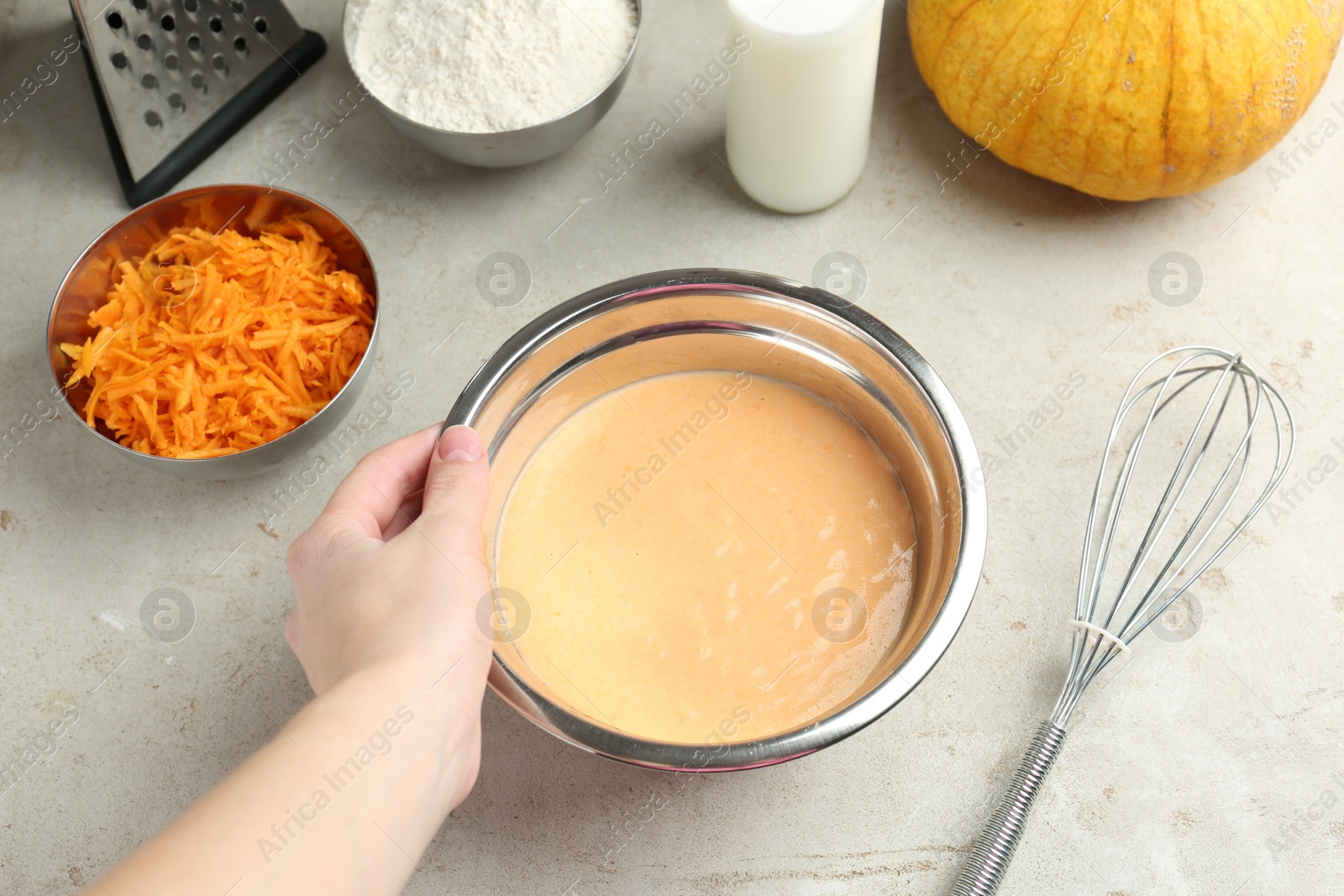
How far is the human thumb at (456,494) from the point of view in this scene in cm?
87

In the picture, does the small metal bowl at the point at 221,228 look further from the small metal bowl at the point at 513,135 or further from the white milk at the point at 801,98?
the white milk at the point at 801,98

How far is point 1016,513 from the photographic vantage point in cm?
117

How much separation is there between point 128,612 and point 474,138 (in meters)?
0.68

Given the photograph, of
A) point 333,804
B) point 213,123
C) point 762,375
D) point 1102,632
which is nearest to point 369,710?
point 333,804

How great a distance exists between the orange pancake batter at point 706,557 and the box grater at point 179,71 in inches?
27.6

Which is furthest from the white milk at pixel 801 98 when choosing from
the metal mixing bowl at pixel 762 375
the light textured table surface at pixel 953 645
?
the metal mixing bowl at pixel 762 375

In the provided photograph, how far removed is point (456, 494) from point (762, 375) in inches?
14.8

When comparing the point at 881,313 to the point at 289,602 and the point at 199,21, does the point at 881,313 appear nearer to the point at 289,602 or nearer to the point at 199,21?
the point at 289,602

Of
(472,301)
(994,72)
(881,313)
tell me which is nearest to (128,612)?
(472,301)

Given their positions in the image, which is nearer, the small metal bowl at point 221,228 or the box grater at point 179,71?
the small metal bowl at point 221,228

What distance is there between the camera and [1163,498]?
1.12 m

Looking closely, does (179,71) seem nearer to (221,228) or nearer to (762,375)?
(221,228)

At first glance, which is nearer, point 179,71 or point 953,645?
point 953,645

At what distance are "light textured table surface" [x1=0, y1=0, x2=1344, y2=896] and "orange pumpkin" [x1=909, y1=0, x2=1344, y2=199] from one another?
12cm
